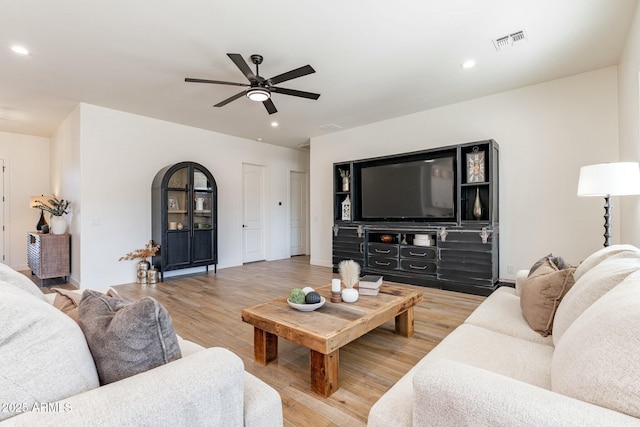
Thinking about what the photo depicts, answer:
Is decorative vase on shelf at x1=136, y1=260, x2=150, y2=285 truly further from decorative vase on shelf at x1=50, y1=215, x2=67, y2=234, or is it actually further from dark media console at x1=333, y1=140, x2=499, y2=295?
dark media console at x1=333, y1=140, x2=499, y2=295

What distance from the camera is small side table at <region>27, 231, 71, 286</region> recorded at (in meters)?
4.48

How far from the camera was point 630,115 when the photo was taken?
2.79 metres

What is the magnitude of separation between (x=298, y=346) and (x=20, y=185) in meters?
6.84

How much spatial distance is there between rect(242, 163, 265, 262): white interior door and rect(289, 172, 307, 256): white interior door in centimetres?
95

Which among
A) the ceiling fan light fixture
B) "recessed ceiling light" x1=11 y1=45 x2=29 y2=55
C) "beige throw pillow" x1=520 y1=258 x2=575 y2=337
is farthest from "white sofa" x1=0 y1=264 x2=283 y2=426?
"recessed ceiling light" x1=11 y1=45 x2=29 y2=55

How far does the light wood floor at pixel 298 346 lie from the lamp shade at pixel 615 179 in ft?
5.25

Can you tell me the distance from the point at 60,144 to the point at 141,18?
4.23 metres

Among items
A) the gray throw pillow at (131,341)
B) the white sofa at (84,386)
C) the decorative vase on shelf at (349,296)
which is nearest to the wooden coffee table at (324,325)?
the decorative vase on shelf at (349,296)

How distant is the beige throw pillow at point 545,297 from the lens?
164 cm

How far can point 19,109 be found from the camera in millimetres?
4555

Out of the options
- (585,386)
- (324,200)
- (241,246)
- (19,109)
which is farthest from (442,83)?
(19,109)

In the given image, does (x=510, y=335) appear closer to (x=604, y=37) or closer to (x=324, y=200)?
(x=604, y=37)

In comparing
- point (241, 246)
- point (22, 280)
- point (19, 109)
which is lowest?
point (241, 246)

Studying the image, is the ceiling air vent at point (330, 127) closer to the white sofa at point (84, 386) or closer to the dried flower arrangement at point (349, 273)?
the dried flower arrangement at point (349, 273)
